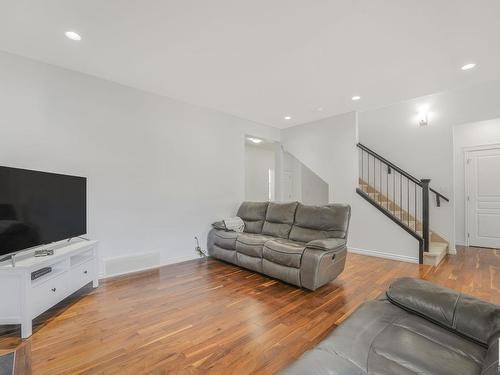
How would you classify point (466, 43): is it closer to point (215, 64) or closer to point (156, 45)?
point (215, 64)

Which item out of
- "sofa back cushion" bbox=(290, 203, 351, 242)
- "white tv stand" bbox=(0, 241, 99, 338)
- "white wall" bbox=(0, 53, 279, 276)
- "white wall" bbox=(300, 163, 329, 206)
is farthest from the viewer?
"white wall" bbox=(300, 163, 329, 206)

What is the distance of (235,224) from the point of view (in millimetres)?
4152

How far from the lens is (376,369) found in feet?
3.17

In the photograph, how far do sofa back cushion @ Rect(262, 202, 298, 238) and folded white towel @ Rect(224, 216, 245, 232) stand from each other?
1.43ft

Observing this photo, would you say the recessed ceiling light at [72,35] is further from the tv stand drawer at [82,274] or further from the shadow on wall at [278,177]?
the shadow on wall at [278,177]

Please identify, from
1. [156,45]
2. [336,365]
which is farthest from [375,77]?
[336,365]

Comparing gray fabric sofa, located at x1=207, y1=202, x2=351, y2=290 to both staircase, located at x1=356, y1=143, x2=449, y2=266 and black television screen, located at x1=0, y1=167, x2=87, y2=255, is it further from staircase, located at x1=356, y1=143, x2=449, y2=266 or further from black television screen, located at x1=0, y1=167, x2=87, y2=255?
black television screen, located at x1=0, y1=167, x2=87, y2=255

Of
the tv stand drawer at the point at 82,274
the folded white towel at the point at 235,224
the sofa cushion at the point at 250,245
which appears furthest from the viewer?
the folded white towel at the point at 235,224

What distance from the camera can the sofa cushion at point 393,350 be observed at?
95cm

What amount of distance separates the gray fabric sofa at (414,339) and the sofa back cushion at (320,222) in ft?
5.35

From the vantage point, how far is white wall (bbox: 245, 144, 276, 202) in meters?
7.40

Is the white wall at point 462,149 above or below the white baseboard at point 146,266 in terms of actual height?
above

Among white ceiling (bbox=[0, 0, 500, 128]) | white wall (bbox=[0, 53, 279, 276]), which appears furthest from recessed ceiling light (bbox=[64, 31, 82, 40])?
white wall (bbox=[0, 53, 279, 276])

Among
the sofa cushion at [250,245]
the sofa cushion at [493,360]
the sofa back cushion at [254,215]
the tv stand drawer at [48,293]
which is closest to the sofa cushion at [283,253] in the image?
the sofa cushion at [250,245]
